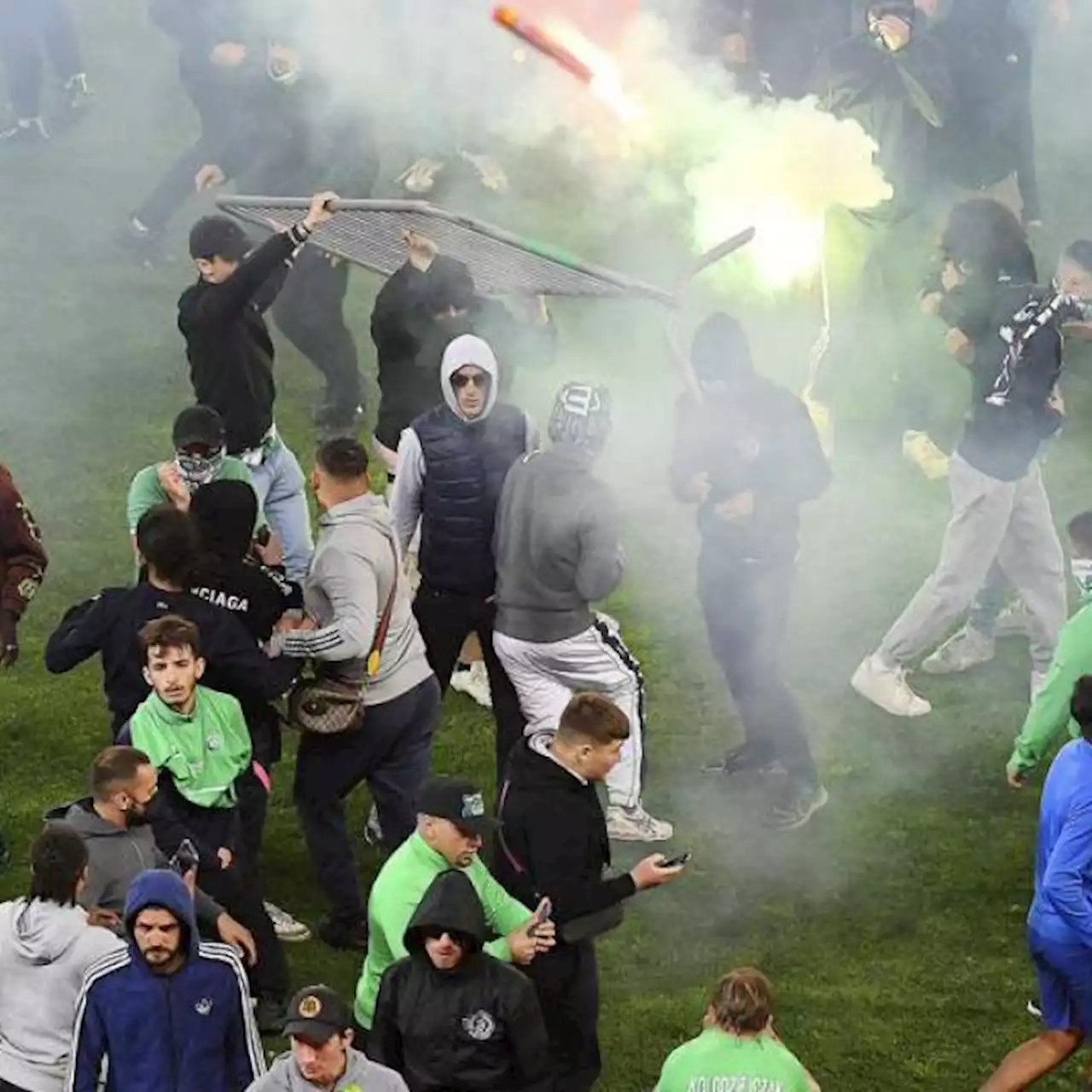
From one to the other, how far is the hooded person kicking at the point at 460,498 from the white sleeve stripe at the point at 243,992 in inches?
108

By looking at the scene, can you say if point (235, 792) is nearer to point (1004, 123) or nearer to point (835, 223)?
point (835, 223)

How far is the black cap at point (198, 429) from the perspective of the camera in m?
8.66

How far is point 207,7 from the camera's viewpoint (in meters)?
14.5

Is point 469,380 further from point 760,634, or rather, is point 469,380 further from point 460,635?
point 760,634

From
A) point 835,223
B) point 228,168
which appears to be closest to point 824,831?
point 835,223

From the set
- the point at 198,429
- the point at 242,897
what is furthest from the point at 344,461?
the point at 242,897

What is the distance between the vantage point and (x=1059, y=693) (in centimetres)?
800

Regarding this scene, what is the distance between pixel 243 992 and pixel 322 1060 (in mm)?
487

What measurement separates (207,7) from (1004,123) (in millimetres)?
4797

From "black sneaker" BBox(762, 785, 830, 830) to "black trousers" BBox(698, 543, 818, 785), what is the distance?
0.04 metres

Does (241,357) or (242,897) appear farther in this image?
(241,357)

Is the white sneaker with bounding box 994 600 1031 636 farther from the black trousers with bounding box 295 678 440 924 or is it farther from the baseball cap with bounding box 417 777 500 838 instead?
the baseball cap with bounding box 417 777 500 838

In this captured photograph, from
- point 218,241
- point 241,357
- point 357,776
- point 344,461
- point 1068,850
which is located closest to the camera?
point 1068,850

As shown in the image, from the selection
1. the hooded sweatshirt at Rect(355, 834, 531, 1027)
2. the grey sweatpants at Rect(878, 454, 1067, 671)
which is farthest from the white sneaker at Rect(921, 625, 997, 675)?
the hooded sweatshirt at Rect(355, 834, 531, 1027)
